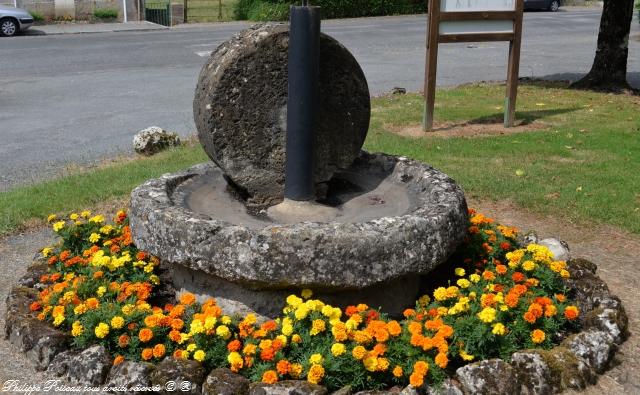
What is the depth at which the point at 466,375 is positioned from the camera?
3.94 metres

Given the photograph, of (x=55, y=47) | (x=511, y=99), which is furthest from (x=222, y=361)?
(x=55, y=47)

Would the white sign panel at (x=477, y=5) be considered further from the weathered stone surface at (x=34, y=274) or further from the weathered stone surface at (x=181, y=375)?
the weathered stone surface at (x=181, y=375)

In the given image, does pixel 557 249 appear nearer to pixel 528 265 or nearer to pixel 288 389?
pixel 528 265

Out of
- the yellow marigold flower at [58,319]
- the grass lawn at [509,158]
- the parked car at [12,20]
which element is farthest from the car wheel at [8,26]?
the yellow marigold flower at [58,319]

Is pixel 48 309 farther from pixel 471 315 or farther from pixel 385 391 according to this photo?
pixel 471 315

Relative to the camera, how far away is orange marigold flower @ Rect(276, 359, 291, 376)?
3871 mm

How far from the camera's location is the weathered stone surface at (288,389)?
3.73 m

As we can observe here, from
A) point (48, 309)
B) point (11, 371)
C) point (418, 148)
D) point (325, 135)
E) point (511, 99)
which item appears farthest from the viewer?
point (511, 99)

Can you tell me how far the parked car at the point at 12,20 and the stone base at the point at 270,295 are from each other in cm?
2124

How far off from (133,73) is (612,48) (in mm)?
9964

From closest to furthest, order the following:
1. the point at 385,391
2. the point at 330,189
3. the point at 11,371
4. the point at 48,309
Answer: the point at 385,391, the point at 11,371, the point at 48,309, the point at 330,189

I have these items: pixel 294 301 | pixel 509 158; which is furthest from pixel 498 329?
pixel 509 158

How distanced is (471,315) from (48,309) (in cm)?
262

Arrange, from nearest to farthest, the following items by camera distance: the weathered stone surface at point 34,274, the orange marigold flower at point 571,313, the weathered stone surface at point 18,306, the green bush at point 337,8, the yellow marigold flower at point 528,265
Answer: the orange marigold flower at point 571,313 < the weathered stone surface at point 18,306 < the yellow marigold flower at point 528,265 < the weathered stone surface at point 34,274 < the green bush at point 337,8
